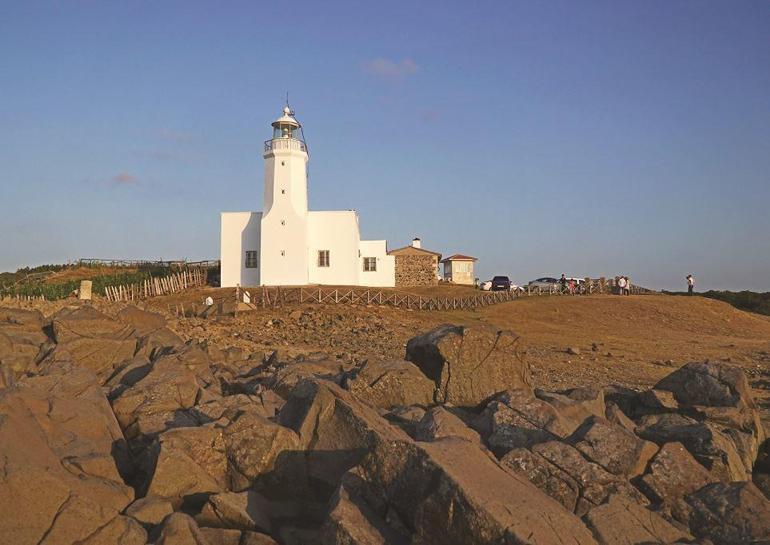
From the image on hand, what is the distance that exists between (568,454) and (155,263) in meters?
53.8

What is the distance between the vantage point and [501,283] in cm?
5550

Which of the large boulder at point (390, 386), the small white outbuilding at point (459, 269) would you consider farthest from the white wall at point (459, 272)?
the large boulder at point (390, 386)

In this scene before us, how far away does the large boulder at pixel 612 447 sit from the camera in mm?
8180

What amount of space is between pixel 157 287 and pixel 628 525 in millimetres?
42284

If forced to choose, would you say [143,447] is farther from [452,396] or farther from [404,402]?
[452,396]

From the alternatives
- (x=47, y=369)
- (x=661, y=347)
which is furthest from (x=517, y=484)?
(x=661, y=347)

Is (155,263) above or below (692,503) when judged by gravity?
above

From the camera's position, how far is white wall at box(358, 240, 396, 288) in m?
49.8

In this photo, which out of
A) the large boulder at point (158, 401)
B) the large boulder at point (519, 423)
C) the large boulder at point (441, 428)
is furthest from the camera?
the large boulder at point (158, 401)

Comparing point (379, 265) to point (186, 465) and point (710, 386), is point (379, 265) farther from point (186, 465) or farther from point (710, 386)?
point (186, 465)

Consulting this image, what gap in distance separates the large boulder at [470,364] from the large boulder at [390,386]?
1.08 ft

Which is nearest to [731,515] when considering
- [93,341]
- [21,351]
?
[93,341]

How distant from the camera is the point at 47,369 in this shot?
12188mm

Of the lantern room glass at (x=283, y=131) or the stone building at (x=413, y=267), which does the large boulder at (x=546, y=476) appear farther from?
the stone building at (x=413, y=267)
